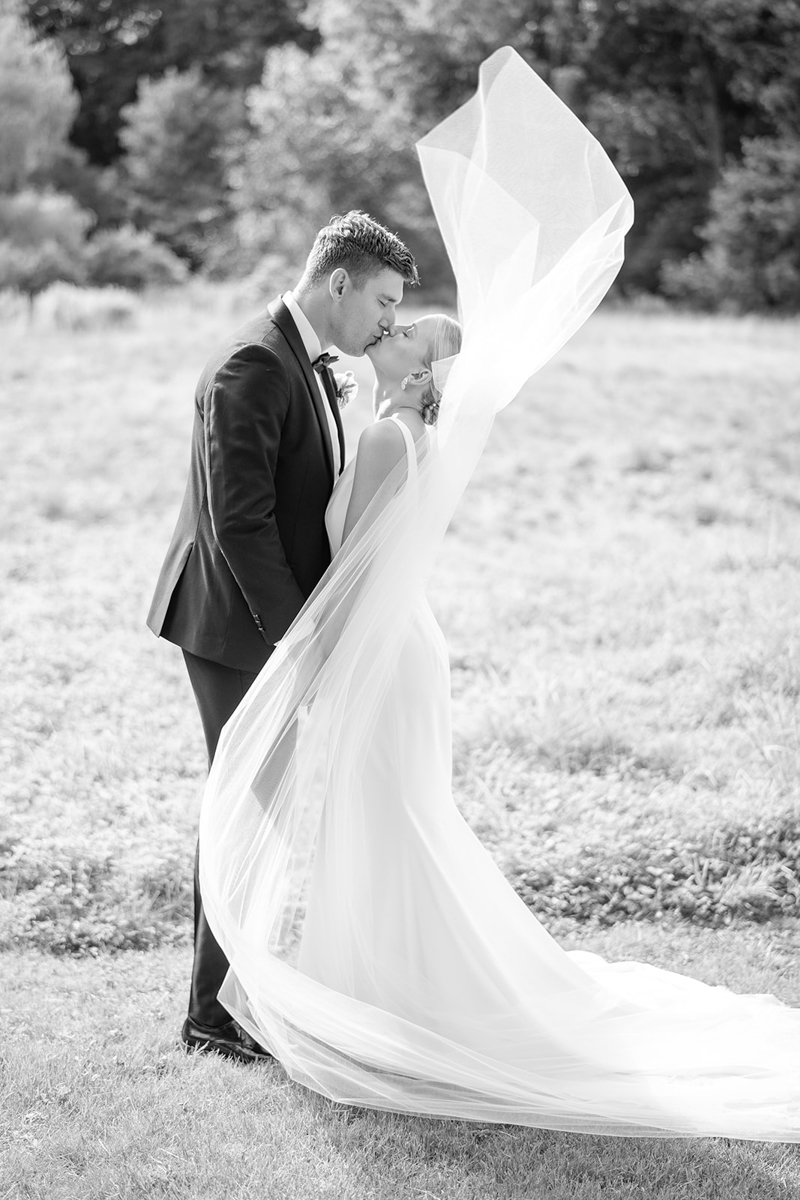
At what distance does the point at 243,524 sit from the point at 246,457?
6.8 inches

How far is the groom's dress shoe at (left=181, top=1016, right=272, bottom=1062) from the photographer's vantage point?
138 inches

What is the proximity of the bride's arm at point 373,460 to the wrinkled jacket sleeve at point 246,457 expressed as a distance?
0.76ft

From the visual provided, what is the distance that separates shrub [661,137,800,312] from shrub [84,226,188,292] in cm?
1073

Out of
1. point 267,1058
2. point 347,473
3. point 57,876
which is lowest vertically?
point 57,876

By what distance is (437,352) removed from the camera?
341cm

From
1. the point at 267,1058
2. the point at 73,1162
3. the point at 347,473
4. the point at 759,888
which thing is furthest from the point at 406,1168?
the point at 759,888

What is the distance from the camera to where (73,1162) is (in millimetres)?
2992

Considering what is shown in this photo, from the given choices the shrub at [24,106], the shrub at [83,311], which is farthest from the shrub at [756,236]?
the shrub at [24,106]

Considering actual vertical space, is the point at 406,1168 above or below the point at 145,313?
above

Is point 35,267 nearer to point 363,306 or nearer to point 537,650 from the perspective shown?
point 537,650

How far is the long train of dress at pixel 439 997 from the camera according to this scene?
10.5ft

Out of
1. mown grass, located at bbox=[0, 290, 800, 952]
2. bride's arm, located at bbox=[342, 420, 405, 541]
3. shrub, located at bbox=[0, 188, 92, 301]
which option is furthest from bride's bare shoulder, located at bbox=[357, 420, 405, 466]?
shrub, located at bbox=[0, 188, 92, 301]

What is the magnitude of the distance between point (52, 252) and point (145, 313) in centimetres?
535

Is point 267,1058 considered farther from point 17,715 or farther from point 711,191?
point 711,191
